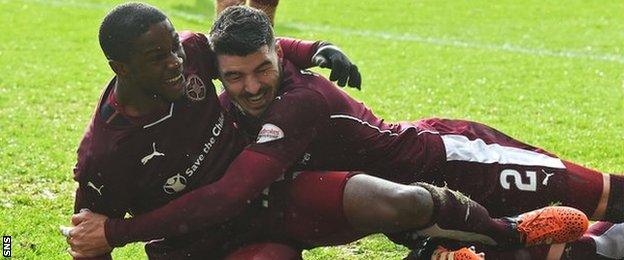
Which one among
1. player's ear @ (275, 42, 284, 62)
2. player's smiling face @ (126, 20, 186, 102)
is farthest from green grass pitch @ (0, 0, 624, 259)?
player's smiling face @ (126, 20, 186, 102)

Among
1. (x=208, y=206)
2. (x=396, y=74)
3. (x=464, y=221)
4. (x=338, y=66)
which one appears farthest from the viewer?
(x=396, y=74)

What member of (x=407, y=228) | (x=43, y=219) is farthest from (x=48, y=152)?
(x=407, y=228)

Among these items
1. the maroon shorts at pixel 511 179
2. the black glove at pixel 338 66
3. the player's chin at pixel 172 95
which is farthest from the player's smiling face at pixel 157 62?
the maroon shorts at pixel 511 179

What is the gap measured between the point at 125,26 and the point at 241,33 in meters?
0.56

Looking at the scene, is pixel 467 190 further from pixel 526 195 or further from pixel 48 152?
pixel 48 152

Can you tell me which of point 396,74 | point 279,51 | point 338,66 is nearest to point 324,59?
point 338,66

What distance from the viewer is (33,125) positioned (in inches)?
346

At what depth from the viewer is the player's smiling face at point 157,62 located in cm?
439

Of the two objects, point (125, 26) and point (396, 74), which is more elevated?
point (125, 26)

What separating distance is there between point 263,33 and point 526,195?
61.2 inches

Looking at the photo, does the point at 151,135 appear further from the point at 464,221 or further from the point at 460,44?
the point at 460,44

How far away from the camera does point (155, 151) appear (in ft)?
14.9

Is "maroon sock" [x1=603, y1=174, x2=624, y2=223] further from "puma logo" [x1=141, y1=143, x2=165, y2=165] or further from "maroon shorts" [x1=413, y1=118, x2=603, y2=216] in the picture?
"puma logo" [x1=141, y1=143, x2=165, y2=165]

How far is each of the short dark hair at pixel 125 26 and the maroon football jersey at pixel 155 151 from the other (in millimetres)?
254
